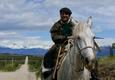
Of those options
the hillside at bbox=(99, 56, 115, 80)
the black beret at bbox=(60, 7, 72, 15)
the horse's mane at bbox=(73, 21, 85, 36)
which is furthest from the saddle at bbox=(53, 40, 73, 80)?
the hillside at bbox=(99, 56, 115, 80)

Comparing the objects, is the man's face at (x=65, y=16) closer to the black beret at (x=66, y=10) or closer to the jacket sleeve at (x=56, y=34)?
the black beret at (x=66, y=10)

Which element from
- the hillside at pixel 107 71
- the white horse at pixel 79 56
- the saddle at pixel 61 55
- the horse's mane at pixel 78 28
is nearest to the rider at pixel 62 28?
Answer: the saddle at pixel 61 55

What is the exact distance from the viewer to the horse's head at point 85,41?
9.68 meters

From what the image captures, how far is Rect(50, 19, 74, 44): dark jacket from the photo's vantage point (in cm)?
1153

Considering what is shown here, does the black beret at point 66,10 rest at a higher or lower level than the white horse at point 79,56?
higher

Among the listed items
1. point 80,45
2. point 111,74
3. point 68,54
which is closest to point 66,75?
point 68,54

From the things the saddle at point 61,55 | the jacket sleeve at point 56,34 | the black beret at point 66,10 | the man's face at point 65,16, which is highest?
the black beret at point 66,10

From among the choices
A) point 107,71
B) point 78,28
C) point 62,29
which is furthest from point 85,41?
point 107,71

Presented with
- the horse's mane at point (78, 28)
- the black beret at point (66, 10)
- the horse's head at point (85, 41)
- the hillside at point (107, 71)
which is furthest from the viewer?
the hillside at point (107, 71)

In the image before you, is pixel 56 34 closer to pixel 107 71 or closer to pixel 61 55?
pixel 61 55

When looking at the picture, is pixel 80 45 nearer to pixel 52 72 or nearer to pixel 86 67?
pixel 86 67

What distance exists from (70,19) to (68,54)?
3.07ft

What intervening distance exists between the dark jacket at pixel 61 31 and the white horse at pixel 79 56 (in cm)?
27

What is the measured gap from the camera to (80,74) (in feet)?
35.2
